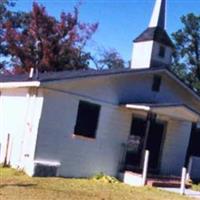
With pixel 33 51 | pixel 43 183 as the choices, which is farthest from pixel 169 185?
pixel 33 51

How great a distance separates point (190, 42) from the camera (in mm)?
47594

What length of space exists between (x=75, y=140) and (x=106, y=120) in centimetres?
156

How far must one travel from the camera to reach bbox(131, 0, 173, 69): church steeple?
23.1 metres

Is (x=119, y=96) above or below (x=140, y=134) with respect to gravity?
above

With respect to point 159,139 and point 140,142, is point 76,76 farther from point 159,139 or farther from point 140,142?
point 159,139

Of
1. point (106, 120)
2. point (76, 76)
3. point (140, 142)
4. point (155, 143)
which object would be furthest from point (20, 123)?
point (155, 143)

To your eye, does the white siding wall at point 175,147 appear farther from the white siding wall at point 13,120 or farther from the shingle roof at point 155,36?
the white siding wall at point 13,120

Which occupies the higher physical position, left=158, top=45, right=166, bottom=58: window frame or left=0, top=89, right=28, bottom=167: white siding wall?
left=158, top=45, right=166, bottom=58: window frame

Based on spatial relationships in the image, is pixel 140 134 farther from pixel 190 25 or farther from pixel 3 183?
pixel 190 25

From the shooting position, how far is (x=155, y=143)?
22484mm

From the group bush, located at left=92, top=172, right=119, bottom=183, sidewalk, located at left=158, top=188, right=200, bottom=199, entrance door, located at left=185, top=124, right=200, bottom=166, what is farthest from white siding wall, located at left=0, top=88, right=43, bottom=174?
entrance door, located at left=185, top=124, right=200, bottom=166

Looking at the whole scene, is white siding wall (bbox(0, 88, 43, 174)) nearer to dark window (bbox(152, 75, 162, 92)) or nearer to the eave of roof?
the eave of roof

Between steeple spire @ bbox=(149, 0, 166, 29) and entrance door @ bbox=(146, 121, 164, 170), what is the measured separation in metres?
4.84

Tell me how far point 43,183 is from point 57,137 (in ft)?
9.69
